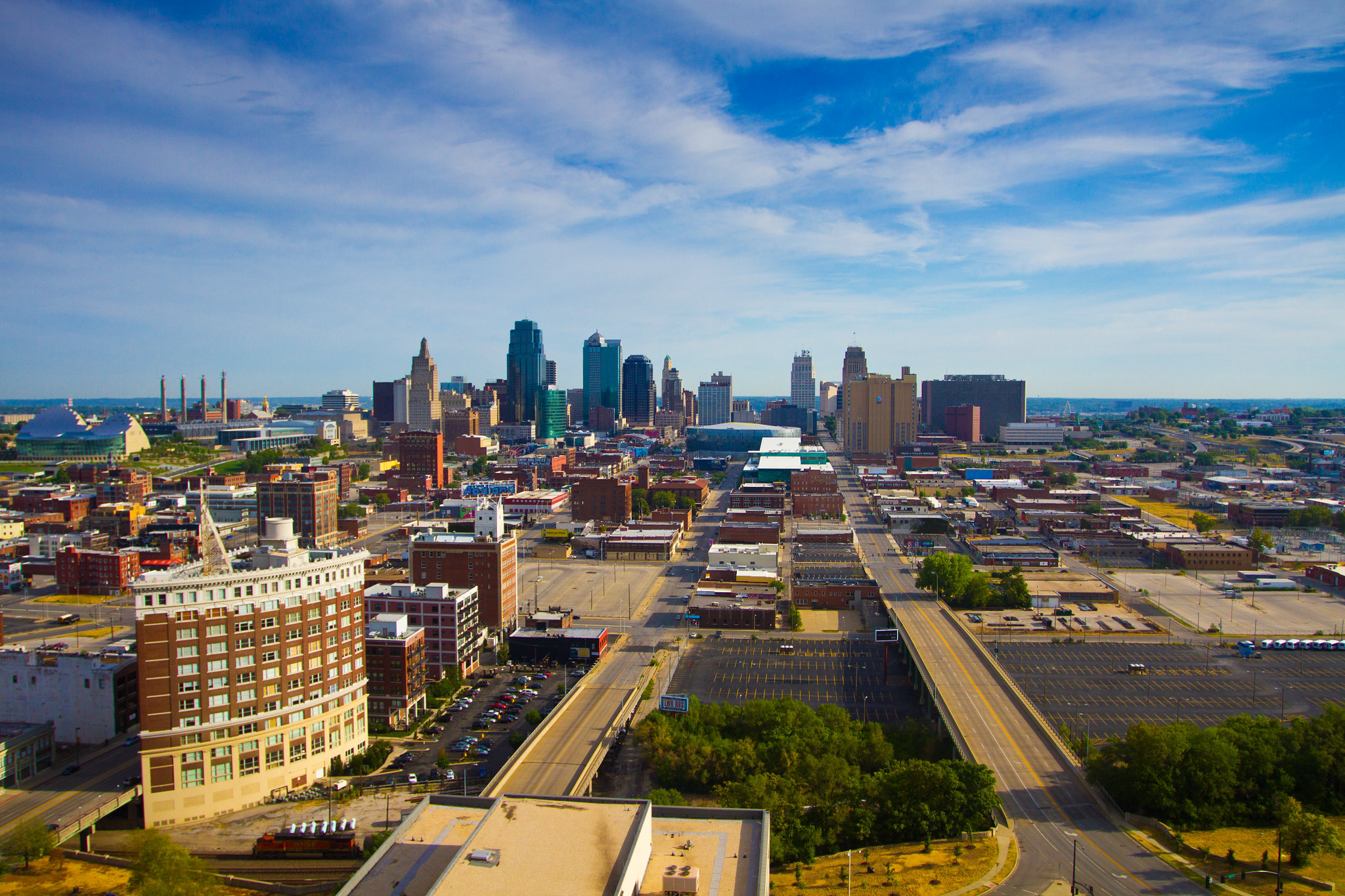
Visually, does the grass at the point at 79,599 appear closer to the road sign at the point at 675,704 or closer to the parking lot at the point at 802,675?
the parking lot at the point at 802,675

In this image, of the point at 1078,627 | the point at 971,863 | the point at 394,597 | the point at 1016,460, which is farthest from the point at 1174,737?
the point at 1016,460

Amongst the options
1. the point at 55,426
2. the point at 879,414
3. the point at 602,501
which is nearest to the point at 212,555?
the point at 602,501

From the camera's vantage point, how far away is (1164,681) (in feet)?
148

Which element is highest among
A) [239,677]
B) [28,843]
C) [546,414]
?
[546,414]

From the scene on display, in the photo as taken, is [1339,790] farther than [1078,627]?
No

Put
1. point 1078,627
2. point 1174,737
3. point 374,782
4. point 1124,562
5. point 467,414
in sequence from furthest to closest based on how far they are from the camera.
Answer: point 467,414, point 1124,562, point 1078,627, point 374,782, point 1174,737

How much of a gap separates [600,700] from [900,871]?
700 inches

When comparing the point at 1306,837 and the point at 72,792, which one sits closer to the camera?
the point at 1306,837

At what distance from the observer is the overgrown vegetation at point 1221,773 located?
29484 mm

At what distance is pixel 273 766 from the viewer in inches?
1238

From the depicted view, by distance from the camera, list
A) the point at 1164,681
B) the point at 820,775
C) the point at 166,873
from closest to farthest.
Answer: the point at 166,873
the point at 820,775
the point at 1164,681

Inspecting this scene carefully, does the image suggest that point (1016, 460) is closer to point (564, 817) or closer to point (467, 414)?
point (467, 414)

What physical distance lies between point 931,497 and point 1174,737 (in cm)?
8298

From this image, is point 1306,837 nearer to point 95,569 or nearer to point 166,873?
point 166,873
